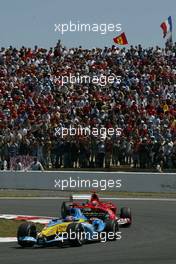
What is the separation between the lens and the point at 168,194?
30.0 metres

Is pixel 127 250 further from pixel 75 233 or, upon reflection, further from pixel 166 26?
pixel 166 26

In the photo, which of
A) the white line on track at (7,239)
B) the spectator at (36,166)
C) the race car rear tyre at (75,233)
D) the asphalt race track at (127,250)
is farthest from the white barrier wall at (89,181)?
the race car rear tyre at (75,233)

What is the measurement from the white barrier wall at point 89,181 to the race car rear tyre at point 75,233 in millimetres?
15226

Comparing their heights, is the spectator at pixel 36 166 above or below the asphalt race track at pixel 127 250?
above

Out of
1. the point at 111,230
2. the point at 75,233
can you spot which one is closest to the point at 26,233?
the point at 75,233

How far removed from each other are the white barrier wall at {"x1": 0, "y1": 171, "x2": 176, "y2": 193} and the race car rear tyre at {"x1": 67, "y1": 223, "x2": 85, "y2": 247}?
15226 millimetres

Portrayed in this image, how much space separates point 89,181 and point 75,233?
53.7 ft

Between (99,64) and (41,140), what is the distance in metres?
6.86

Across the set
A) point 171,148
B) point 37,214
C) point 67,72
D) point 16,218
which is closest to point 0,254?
point 16,218

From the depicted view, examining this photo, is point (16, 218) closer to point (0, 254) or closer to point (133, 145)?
point (0, 254)

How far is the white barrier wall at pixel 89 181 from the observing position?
30.2m

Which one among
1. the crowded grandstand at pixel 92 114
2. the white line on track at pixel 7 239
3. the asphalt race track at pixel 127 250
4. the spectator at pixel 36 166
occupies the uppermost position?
the crowded grandstand at pixel 92 114

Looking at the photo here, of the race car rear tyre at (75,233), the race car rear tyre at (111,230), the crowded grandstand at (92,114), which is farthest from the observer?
the crowded grandstand at (92,114)

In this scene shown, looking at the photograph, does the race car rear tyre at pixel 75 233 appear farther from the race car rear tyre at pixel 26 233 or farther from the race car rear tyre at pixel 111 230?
the race car rear tyre at pixel 111 230
